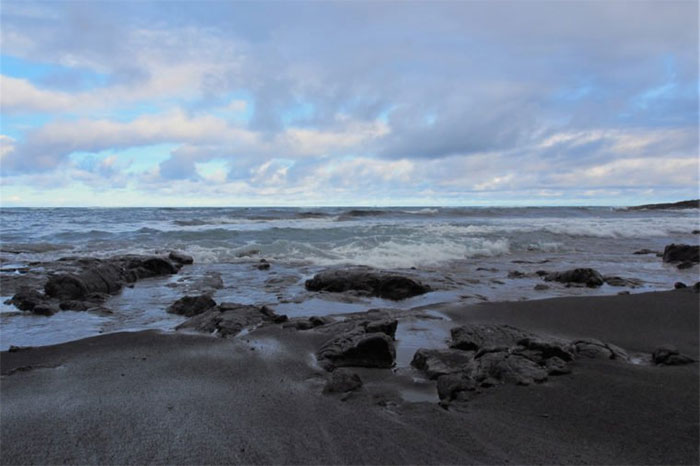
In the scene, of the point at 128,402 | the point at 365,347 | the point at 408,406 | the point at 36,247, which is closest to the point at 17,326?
the point at 128,402

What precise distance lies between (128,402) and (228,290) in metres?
5.48

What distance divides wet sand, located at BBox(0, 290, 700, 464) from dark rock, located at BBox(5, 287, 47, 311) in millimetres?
2764

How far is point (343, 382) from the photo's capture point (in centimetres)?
361

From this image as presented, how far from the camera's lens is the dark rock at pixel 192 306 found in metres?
6.54

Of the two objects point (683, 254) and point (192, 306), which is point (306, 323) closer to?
point (192, 306)

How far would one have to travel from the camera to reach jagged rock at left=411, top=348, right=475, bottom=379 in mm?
3868

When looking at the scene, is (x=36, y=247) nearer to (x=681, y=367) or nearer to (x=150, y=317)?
(x=150, y=317)

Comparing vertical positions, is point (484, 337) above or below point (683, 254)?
below

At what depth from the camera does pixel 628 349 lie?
4.66 m

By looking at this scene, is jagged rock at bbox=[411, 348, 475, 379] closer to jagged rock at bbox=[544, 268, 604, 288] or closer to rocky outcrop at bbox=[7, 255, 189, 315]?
jagged rock at bbox=[544, 268, 604, 288]

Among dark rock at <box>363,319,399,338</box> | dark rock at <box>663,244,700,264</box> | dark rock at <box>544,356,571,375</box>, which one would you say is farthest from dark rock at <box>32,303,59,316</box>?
dark rock at <box>663,244,700,264</box>

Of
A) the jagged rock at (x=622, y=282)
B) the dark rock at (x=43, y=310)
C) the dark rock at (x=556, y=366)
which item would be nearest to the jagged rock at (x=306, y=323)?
the dark rock at (x=556, y=366)

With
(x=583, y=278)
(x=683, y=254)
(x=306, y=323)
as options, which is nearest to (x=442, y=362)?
(x=306, y=323)

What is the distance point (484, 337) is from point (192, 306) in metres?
4.26
